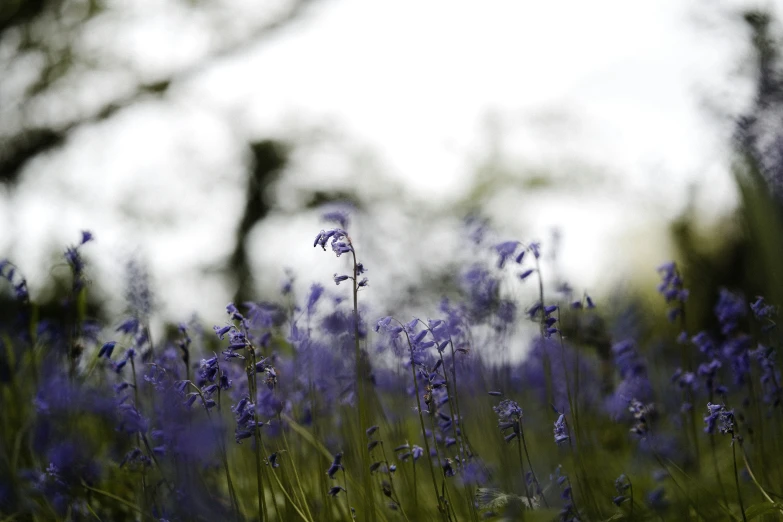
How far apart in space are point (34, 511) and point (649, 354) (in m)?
4.04

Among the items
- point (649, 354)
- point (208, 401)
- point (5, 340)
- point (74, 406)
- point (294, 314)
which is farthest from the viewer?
point (649, 354)

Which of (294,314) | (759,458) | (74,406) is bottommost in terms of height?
(759,458)

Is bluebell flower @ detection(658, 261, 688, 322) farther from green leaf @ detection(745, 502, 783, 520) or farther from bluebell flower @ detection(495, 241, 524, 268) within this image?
green leaf @ detection(745, 502, 783, 520)

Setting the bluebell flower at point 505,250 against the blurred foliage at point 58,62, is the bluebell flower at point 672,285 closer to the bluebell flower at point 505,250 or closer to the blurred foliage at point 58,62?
the bluebell flower at point 505,250

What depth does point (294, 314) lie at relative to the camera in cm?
261

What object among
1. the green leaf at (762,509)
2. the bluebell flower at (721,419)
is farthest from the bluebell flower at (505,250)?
the green leaf at (762,509)

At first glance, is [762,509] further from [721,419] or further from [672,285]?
[672,285]

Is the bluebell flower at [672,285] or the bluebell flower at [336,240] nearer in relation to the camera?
the bluebell flower at [336,240]

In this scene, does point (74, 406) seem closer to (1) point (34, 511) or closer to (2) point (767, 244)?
(1) point (34, 511)

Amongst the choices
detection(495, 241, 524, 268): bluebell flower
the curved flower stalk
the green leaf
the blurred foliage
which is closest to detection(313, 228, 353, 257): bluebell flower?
the curved flower stalk

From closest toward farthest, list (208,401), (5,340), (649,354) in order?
1. (208,401)
2. (5,340)
3. (649,354)

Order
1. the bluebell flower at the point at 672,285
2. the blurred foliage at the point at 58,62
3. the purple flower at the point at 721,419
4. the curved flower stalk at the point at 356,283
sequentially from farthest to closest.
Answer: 1. the blurred foliage at the point at 58,62
2. the bluebell flower at the point at 672,285
3. the curved flower stalk at the point at 356,283
4. the purple flower at the point at 721,419

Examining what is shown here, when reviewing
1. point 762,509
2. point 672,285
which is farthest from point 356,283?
point 672,285

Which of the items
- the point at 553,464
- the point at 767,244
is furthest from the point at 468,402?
the point at 767,244
